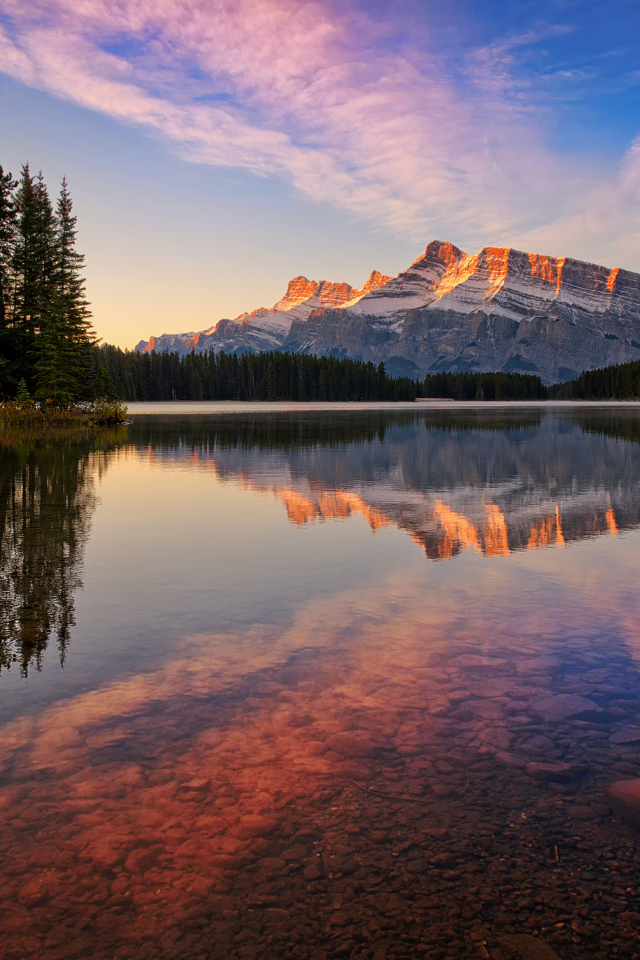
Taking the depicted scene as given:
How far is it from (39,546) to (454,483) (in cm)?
1693

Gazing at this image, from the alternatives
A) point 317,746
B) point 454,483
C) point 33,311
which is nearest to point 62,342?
point 33,311

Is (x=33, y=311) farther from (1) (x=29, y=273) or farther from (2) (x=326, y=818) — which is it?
(2) (x=326, y=818)

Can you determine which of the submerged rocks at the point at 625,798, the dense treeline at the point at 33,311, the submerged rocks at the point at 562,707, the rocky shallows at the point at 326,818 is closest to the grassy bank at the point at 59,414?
the dense treeline at the point at 33,311

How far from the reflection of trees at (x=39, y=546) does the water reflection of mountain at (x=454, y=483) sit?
21.0ft

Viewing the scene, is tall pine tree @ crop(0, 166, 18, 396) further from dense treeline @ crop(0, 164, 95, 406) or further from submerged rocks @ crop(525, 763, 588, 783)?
submerged rocks @ crop(525, 763, 588, 783)

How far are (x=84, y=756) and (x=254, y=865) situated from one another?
7.59ft

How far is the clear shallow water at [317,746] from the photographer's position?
460 centimetres

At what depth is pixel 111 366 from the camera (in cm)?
18938

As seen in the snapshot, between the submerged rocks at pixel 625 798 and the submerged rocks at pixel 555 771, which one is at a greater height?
the submerged rocks at pixel 555 771

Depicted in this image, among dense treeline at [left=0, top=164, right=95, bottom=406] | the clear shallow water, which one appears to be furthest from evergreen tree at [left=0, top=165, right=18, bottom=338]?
the clear shallow water

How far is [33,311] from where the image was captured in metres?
66.5

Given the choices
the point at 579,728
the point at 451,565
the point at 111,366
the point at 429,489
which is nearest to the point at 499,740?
the point at 579,728

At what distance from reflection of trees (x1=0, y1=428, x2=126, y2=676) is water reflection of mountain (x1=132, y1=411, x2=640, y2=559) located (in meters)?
6.39

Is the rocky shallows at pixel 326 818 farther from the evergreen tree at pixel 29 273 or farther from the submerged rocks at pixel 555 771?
the evergreen tree at pixel 29 273
